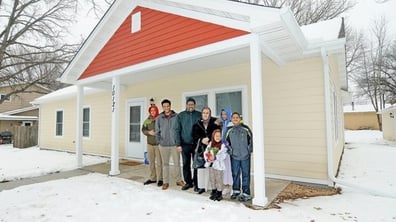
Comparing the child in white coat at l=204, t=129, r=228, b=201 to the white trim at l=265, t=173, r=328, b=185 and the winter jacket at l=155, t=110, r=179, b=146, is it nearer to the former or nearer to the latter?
the winter jacket at l=155, t=110, r=179, b=146

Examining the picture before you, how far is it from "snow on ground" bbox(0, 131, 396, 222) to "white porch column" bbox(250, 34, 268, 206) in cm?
28

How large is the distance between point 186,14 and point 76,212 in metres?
3.79

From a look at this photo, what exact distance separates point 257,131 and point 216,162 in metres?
0.84

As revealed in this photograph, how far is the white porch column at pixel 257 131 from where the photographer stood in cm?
367

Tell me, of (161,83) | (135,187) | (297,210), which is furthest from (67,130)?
(297,210)

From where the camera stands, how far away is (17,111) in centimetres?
2295

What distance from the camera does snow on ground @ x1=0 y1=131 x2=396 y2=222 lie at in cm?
337

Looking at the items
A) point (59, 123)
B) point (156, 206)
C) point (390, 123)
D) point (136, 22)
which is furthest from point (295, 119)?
point (390, 123)

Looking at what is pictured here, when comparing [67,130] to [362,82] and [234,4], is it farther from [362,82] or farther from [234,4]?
[362,82]

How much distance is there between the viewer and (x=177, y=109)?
23.3 feet

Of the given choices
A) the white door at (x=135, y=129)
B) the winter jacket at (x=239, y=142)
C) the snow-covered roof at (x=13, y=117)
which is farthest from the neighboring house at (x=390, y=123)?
the snow-covered roof at (x=13, y=117)

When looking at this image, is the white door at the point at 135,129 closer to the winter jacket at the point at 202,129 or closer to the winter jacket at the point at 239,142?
the winter jacket at the point at 202,129

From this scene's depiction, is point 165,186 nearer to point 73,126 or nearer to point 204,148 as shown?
point 204,148

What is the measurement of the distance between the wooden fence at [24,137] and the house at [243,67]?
9129mm
